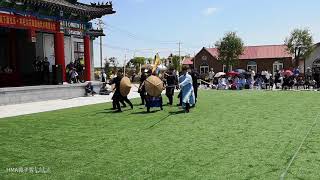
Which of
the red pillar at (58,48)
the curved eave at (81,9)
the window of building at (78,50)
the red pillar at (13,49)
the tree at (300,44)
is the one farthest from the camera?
the tree at (300,44)

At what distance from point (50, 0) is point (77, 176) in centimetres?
1741

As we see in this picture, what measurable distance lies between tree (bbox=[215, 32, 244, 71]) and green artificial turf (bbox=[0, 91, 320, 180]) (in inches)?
1682

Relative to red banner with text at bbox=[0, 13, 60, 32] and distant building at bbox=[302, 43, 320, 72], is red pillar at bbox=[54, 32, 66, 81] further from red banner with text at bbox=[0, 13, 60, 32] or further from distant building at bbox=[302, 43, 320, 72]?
distant building at bbox=[302, 43, 320, 72]

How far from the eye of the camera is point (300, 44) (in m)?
49.8

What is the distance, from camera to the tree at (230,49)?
2163 inches

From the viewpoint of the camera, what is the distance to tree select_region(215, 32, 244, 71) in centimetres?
5494

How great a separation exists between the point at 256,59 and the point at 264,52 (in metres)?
1.47

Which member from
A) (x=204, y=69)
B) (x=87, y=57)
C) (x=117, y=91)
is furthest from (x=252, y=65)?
(x=117, y=91)

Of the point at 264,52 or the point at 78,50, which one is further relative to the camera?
the point at 264,52

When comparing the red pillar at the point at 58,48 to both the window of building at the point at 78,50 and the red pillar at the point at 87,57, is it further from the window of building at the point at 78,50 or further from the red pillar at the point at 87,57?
the window of building at the point at 78,50

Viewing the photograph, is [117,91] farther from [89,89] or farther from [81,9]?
[81,9]

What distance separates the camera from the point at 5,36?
23.5 metres

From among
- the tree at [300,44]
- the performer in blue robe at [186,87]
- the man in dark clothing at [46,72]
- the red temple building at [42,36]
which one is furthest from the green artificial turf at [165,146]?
the tree at [300,44]

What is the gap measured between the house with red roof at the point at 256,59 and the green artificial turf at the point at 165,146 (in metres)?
44.4
